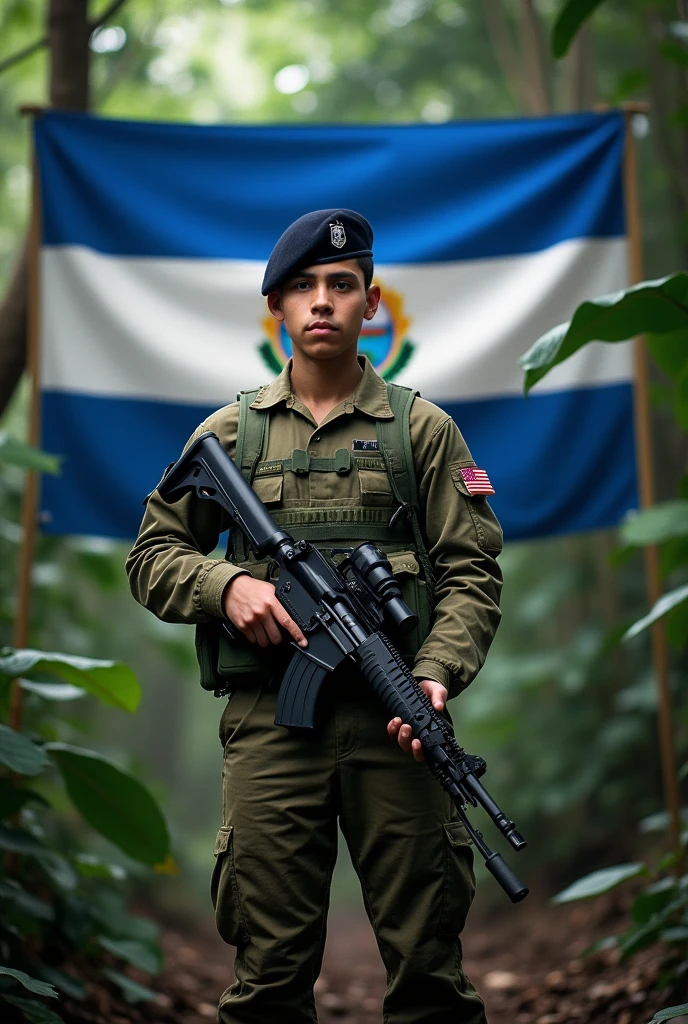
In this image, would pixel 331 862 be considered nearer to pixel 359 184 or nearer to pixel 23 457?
pixel 23 457

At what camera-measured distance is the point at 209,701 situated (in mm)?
21188

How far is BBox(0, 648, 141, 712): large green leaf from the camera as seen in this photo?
3.19 meters

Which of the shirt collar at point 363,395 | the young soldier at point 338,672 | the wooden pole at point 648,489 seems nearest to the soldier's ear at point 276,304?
the young soldier at point 338,672

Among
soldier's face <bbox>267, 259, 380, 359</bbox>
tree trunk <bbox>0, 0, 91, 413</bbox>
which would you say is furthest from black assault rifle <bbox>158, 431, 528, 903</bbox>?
tree trunk <bbox>0, 0, 91, 413</bbox>

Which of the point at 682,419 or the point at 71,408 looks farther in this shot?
the point at 71,408

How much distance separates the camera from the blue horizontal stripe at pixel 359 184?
4.53 metres

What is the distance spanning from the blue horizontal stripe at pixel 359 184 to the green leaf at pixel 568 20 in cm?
137

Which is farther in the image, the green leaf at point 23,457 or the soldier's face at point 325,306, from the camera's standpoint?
the green leaf at point 23,457

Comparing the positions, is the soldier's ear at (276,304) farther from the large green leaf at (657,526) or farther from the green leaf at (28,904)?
the green leaf at (28,904)

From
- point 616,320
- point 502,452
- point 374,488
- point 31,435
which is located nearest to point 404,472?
point 374,488

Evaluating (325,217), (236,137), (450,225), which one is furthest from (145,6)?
(325,217)

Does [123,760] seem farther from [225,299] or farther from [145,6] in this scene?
[145,6]

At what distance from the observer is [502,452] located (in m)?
4.51

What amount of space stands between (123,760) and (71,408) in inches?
122
